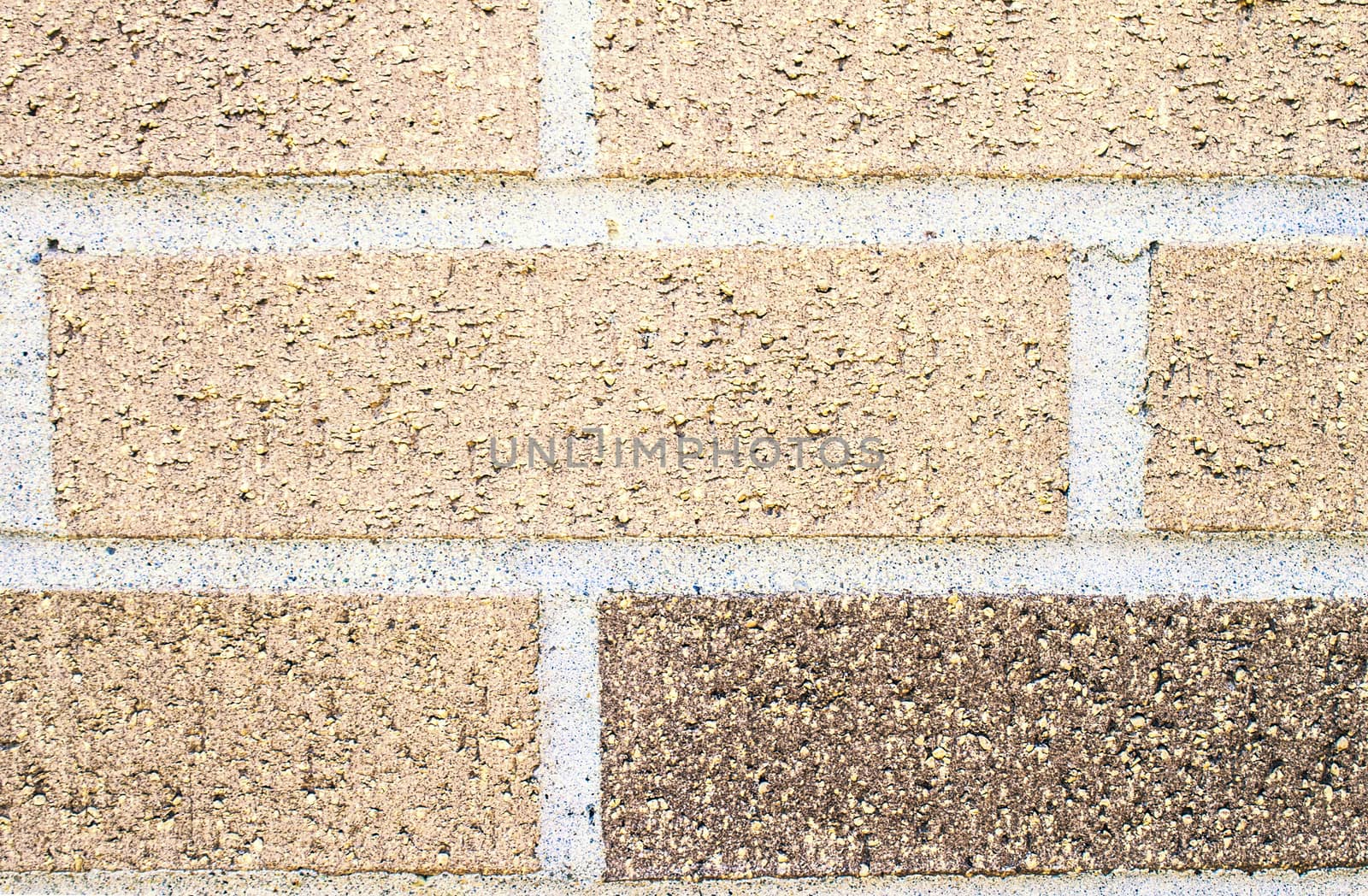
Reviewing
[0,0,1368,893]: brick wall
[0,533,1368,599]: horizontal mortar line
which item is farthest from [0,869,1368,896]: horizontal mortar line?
[0,533,1368,599]: horizontal mortar line

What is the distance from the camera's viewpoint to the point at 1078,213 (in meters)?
0.38

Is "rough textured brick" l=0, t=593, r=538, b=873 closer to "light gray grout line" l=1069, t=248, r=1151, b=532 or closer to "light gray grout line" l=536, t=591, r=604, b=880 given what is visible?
"light gray grout line" l=536, t=591, r=604, b=880

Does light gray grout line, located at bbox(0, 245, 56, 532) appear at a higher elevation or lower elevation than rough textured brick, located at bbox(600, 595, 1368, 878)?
higher

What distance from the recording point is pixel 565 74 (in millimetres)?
371

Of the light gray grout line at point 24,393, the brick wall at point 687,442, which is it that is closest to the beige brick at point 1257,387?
the brick wall at point 687,442

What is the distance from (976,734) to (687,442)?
0.61 feet

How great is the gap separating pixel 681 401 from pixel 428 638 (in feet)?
0.51

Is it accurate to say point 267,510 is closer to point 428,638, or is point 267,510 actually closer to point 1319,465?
point 428,638

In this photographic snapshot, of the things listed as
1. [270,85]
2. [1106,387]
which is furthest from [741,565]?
[270,85]

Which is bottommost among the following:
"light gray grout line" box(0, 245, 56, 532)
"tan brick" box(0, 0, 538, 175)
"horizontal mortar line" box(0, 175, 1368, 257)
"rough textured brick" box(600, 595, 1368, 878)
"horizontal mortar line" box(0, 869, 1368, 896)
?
"horizontal mortar line" box(0, 869, 1368, 896)

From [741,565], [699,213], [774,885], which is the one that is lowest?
[774,885]

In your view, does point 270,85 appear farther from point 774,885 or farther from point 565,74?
point 774,885

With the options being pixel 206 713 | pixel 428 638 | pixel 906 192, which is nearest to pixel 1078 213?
pixel 906 192

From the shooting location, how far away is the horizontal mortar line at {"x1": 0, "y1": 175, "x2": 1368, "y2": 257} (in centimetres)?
38
